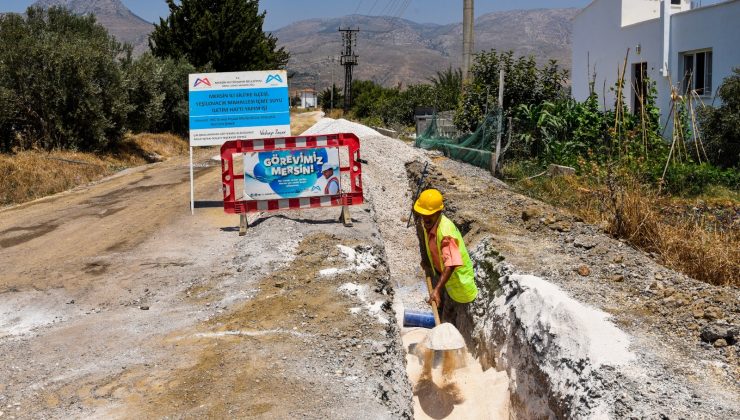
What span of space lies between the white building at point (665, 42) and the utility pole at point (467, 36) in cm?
467

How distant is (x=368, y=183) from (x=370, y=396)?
13135 millimetres

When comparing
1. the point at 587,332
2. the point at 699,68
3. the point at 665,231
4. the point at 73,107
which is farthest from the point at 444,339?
the point at 73,107

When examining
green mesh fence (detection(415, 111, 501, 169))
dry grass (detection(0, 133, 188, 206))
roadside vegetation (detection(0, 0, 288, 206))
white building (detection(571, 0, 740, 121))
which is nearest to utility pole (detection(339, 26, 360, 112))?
roadside vegetation (detection(0, 0, 288, 206))

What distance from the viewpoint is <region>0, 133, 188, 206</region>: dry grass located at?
623 inches

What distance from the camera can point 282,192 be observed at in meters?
10.3

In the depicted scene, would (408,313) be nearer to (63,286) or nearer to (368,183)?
(63,286)

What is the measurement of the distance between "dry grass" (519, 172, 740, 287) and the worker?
2.57 metres

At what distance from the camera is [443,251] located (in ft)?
21.1

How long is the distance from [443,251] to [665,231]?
356cm

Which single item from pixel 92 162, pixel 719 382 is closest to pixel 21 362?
pixel 719 382

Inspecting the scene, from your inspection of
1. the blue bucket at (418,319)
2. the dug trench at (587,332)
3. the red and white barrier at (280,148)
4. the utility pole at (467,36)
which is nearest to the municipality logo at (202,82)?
the red and white barrier at (280,148)

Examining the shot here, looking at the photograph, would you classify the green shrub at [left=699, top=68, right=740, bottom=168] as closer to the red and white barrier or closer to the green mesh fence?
the green mesh fence

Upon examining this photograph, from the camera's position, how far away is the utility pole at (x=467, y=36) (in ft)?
84.6

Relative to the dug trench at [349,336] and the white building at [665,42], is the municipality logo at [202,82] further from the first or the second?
the white building at [665,42]
